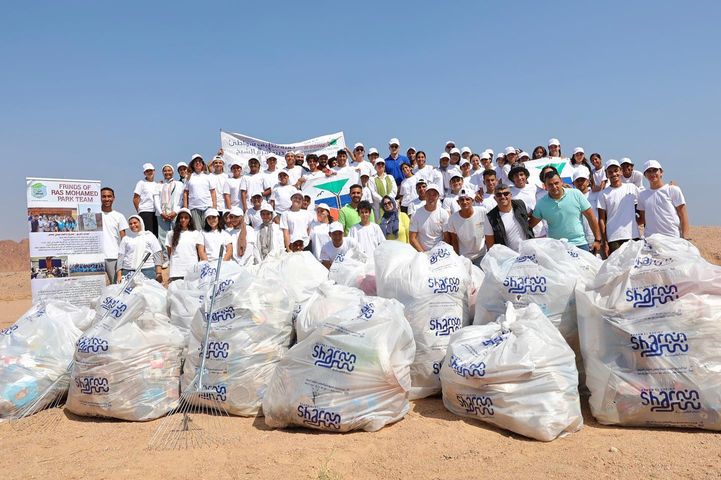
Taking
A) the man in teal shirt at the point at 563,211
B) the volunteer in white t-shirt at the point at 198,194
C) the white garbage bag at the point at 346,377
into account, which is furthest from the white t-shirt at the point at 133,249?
the man in teal shirt at the point at 563,211

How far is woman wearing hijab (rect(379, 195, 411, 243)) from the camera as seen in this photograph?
636 cm

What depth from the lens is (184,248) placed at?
583cm

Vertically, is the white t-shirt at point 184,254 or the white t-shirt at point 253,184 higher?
the white t-shirt at point 253,184

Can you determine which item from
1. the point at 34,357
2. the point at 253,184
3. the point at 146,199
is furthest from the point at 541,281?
the point at 146,199

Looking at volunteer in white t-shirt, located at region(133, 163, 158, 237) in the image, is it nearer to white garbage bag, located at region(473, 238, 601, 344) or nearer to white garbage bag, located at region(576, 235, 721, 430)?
white garbage bag, located at region(473, 238, 601, 344)

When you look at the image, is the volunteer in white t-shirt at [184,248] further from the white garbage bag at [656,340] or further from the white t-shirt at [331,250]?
the white garbage bag at [656,340]

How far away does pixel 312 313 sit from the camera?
3623 mm

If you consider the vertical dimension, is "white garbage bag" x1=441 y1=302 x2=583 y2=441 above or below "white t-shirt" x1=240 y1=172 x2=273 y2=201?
below

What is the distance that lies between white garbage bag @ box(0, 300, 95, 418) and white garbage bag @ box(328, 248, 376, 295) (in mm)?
1997

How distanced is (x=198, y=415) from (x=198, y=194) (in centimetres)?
439

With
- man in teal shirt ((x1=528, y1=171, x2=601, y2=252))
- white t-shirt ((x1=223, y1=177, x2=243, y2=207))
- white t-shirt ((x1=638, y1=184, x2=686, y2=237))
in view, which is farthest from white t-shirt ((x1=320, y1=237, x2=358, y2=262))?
white t-shirt ((x1=638, y1=184, x2=686, y2=237))

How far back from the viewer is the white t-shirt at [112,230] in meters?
6.46

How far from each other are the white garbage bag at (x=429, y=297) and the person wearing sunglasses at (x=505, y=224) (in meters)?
1.06

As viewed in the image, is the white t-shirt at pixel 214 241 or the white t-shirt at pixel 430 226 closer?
the white t-shirt at pixel 430 226
